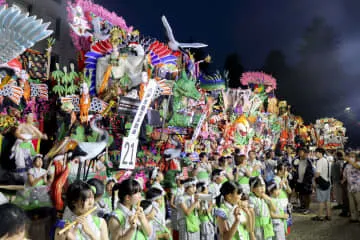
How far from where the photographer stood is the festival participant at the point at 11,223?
69.4 inches

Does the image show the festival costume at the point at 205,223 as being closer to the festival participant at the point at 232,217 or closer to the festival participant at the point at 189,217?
the festival participant at the point at 189,217

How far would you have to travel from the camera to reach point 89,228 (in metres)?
2.41

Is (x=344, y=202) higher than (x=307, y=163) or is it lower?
lower

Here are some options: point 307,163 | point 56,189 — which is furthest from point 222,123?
point 56,189

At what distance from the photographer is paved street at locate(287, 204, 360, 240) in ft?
21.7

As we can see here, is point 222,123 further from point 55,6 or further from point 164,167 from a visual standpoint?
point 55,6

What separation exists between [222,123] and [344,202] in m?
9.06

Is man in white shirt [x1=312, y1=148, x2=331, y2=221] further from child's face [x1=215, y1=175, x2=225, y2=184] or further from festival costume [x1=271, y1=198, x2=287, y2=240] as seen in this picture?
festival costume [x1=271, y1=198, x2=287, y2=240]

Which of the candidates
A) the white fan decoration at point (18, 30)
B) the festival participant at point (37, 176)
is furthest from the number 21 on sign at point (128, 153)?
the white fan decoration at point (18, 30)

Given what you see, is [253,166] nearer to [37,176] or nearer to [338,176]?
[338,176]

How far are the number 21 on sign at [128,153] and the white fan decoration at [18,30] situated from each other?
6.84ft

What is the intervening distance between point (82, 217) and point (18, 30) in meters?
2.48

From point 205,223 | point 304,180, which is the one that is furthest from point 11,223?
point 304,180

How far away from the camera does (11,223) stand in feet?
5.85
